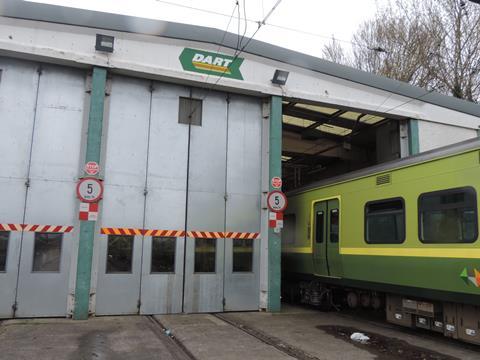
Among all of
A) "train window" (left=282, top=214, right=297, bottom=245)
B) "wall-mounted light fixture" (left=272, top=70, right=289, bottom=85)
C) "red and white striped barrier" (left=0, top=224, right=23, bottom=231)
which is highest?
"wall-mounted light fixture" (left=272, top=70, right=289, bottom=85)

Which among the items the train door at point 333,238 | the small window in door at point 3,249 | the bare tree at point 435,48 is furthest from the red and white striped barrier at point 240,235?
the bare tree at point 435,48

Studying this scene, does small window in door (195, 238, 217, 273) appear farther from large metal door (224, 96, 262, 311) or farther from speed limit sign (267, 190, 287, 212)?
speed limit sign (267, 190, 287, 212)

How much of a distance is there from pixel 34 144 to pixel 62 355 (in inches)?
179

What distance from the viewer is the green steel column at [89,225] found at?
895 centimetres

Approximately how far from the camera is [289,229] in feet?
41.0

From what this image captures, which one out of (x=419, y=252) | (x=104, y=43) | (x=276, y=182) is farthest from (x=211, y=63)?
(x=419, y=252)

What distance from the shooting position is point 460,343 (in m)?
7.55

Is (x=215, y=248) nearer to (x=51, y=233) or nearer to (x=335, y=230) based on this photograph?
(x=335, y=230)

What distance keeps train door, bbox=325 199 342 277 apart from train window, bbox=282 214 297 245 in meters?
1.84

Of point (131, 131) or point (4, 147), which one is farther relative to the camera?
point (131, 131)

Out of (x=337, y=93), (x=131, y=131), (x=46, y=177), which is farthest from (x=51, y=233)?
(x=337, y=93)

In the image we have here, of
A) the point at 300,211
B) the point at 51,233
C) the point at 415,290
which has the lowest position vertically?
the point at 415,290

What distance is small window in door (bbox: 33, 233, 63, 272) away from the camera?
8914 mm

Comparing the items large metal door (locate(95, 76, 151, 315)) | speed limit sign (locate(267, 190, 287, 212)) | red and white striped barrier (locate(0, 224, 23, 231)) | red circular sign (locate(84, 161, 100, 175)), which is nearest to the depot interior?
speed limit sign (locate(267, 190, 287, 212))
